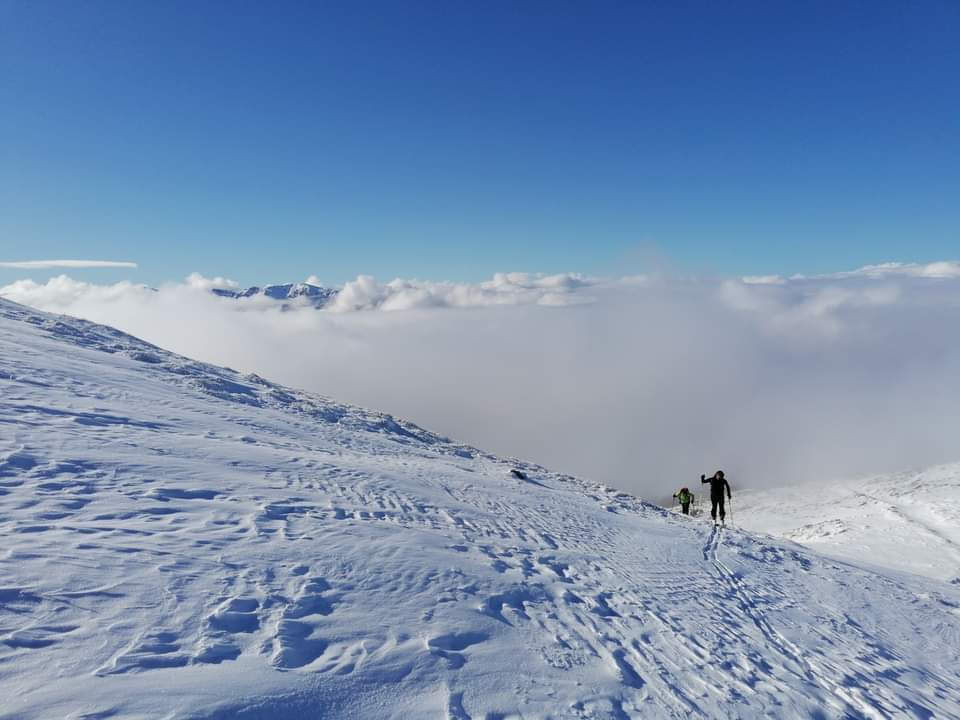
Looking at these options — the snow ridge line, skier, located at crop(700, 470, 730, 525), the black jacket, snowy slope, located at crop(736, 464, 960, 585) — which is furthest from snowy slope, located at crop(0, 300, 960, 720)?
snowy slope, located at crop(736, 464, 960, 585)

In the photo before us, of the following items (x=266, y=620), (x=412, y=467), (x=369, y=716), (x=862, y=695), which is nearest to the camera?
(x=369, y=716)

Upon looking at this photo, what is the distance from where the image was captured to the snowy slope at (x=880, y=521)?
25378 mm

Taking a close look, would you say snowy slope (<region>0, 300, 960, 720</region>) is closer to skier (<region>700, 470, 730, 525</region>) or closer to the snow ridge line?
the snow ridge line

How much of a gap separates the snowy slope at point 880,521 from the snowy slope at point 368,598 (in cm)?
1024

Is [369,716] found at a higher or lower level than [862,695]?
lower

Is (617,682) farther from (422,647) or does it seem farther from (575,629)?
(422,647)

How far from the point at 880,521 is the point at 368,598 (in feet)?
154

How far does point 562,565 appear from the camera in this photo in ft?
36.8

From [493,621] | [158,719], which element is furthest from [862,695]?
[158,719]

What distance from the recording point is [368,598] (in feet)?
25.3

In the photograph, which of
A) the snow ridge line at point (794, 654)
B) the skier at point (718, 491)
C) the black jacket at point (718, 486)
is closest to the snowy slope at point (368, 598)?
the snow ridge line at point (794, 654)

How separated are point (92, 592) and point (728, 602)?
11.5m

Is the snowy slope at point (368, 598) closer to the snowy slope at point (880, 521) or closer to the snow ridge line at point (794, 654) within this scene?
the snow ridge line at point (794, 654)

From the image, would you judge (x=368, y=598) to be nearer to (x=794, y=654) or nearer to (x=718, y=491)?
(x=794, y=654)
